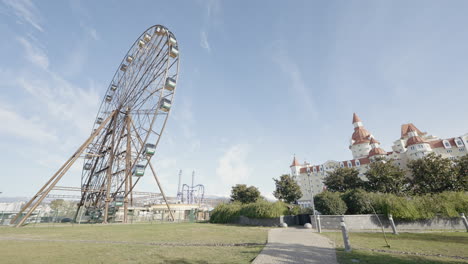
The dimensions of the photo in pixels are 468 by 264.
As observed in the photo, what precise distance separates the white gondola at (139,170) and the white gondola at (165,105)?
8.48 meters

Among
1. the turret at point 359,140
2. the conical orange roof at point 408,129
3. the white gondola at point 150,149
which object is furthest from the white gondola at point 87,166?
the conical orange roof at point 408,129

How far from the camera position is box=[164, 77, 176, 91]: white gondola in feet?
71.3

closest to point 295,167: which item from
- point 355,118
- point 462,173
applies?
point 355,118

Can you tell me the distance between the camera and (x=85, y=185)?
33000 mm

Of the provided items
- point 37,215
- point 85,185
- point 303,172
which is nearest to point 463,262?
point 37,215

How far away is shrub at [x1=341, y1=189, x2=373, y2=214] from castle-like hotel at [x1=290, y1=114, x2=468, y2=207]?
47.1 feet

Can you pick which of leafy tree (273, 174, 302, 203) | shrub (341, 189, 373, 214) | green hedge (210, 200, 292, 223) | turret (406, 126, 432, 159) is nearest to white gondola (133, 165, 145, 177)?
green hedge (210, 200, 292, 223)

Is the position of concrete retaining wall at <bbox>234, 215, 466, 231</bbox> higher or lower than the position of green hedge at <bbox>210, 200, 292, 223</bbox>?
lower

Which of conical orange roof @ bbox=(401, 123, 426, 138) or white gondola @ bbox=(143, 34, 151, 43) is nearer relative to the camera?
white gondola @ bbox=(143, 34, 151, 43)

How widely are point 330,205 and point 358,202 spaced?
8.86 ft

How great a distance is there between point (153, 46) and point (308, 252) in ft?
88.7

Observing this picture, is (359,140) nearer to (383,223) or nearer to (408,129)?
(408,129)

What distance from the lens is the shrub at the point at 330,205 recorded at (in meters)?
17.4

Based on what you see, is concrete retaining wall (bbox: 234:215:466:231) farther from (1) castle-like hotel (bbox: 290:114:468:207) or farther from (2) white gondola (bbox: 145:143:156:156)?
(2) white gondola (bbox: 145:143:156:156)
